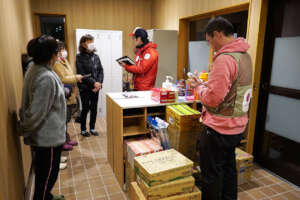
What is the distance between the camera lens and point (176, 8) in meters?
4.65

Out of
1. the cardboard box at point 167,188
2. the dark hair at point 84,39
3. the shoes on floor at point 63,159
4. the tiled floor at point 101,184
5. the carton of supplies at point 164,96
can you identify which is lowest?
the tiled floor at point 101,184

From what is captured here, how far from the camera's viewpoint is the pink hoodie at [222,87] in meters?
1.62

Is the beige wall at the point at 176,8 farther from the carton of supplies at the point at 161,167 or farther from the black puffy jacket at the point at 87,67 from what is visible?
the carton of supplies at the point at 161,167

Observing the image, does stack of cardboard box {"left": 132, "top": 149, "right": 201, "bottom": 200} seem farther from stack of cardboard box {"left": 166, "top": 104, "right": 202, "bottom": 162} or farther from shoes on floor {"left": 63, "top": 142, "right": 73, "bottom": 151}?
shoes on floor {"left": 63, "top": 142, "right": 73, "bottom": 151}

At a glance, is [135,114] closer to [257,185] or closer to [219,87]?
[219,87]

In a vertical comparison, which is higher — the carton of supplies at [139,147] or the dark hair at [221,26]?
the dark hair at [221,26]

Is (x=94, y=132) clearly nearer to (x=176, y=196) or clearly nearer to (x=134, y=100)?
(x=134, y=100)

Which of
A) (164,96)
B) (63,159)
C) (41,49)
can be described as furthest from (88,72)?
(41,49)

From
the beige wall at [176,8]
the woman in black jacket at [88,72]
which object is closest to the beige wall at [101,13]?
the beige wall at [176,8]

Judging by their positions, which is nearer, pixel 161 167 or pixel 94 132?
pixel 161 167

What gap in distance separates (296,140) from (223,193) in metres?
1.23

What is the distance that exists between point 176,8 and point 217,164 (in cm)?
367

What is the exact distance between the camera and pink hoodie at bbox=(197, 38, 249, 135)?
162cm

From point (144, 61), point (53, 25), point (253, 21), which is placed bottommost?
point (144, 61)
